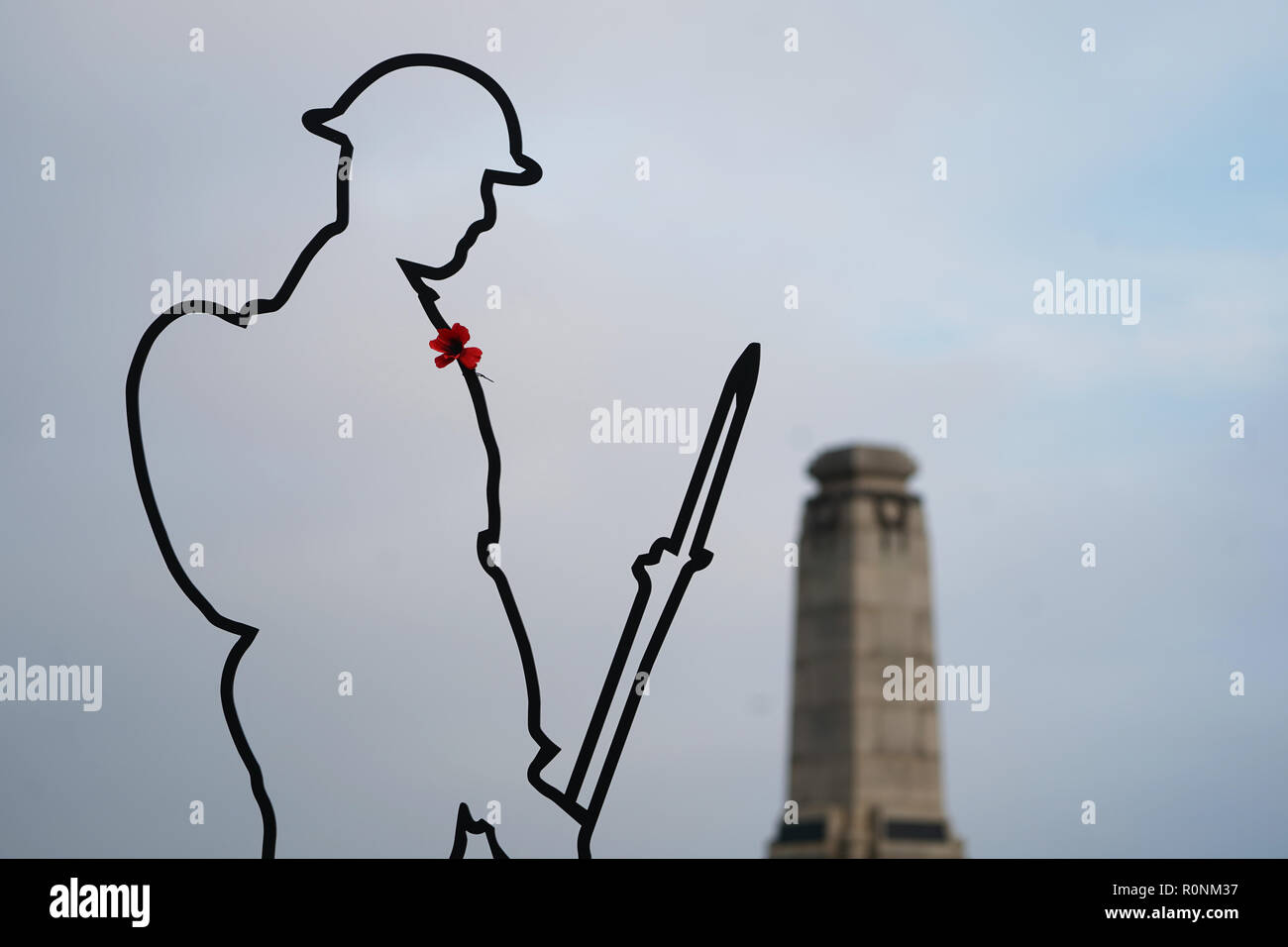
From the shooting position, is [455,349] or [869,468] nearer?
[455,349]

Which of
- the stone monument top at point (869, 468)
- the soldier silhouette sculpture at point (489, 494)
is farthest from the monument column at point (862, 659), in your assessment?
the soldier silhouette sculpture at point (489, 494)

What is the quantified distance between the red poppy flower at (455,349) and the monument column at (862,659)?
6692 millimetres

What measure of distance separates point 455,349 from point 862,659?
6948 millimetres

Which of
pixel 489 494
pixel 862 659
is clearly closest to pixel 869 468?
pixel 862 659

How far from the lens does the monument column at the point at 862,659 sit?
12.3m

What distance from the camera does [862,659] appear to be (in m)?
12.5

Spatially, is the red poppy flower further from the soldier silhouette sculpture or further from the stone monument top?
the stone monument top

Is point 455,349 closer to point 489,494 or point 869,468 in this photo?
point 489,494

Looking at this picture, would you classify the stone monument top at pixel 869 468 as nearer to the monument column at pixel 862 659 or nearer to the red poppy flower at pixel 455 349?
the monument column at pixel 862 659

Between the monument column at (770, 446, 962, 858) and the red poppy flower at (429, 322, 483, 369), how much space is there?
6.69 m

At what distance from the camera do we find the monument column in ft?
40.4
